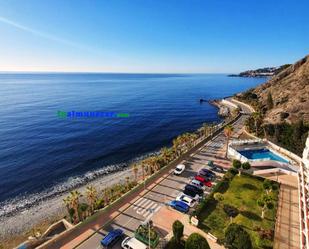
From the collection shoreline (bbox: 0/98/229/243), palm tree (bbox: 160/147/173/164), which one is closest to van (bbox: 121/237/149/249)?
shoreline (bbox: 0/98/229/243)

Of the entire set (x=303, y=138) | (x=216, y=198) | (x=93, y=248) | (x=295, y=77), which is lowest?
(x=93, y=248)

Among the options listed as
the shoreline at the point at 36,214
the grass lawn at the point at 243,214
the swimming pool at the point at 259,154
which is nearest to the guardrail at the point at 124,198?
the swimming pool at the point at 259,154

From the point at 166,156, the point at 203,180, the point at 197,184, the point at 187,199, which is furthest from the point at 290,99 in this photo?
the point at 187,199

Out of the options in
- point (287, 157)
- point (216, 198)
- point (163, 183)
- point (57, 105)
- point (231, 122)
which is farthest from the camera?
point (57, 105)

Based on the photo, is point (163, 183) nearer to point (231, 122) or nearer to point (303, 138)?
point (303, 138)

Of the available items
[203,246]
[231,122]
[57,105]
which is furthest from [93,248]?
[57,105]

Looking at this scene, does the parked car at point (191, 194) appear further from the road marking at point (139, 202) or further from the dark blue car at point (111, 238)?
the dark blue car at point (111, 238)

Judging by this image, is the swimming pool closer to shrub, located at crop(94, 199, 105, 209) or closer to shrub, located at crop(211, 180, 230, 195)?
shrub, located at crop(211, 180, 230, 195)

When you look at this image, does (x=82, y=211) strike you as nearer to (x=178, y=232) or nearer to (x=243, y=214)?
(x=178, y=232)
